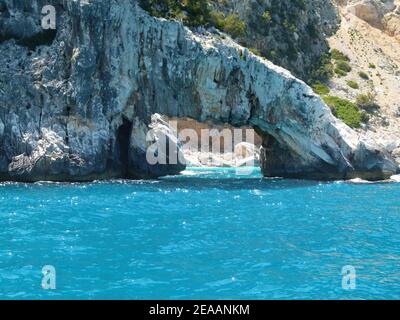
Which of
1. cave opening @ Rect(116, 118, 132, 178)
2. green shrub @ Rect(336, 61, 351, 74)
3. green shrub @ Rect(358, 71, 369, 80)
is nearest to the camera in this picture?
cave opening @ Rect(116, 118, 132, 178)

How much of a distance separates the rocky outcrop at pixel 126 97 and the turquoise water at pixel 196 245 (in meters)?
8.22

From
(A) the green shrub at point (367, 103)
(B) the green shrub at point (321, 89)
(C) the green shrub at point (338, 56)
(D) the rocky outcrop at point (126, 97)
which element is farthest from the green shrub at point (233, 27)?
(C) the green shrub at point (338, 56)

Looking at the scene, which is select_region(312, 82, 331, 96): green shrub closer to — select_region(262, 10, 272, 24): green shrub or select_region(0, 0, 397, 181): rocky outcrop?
select_region(262, 10, 272, 24): green shrub

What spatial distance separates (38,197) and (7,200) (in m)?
2.04

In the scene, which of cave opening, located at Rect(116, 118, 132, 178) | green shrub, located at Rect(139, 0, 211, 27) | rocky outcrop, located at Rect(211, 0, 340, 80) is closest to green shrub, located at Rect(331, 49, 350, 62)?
rocky outcrop, located at Rect(211, 0, 340, 80)

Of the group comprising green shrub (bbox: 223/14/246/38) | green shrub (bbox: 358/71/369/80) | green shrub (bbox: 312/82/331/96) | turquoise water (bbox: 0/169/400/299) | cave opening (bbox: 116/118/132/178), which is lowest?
turquoise water (bbox: 0/169/400/299)

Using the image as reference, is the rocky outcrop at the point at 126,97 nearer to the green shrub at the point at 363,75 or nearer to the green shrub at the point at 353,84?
the green shrub at the point at 353,84

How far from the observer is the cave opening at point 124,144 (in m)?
46.6

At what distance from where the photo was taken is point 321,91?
73500mm

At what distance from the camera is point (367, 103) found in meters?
70.7

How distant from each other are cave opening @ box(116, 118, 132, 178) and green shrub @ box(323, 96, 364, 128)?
2858 cm

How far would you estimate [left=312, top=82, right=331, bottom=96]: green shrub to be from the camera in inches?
2881
